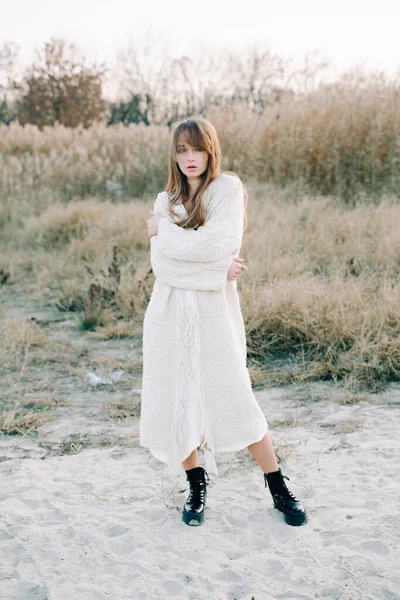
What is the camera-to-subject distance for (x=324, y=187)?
30.4 feet

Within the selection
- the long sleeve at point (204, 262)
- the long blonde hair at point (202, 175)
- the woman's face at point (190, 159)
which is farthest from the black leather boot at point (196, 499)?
the woman's face at point (190, 159)

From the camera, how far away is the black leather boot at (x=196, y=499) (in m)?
2.89

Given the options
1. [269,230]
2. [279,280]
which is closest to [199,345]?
[279,280]

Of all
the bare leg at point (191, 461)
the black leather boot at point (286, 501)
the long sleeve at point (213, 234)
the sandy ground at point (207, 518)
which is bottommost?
the sandy ground at point (207, 518)

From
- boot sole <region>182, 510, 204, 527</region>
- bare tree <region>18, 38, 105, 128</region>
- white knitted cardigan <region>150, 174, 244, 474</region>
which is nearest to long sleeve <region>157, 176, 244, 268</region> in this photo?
white knitted cardigan <region>150, 174, 244, 474</region>

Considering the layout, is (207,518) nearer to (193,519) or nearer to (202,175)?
(193,519)

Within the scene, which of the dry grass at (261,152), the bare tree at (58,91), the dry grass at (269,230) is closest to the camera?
the dry grass at (269,230)

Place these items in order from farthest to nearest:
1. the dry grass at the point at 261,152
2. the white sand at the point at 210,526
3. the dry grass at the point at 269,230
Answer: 1. the dry grass at the point at 261,152
2. the dry grass at the point at 269,230
3. the white sand at the point at 210,526

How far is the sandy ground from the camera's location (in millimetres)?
2457

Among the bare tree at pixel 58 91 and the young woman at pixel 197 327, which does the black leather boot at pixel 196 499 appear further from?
the bare tree at pixel 58 91

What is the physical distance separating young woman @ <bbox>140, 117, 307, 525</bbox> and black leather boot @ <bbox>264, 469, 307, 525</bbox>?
1 centimetres

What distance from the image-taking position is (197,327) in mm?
2715

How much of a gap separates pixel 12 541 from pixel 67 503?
400 mm

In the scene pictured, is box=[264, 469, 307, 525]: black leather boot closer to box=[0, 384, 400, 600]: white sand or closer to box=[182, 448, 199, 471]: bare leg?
box=[0, 384, 400, 600]: white sand
